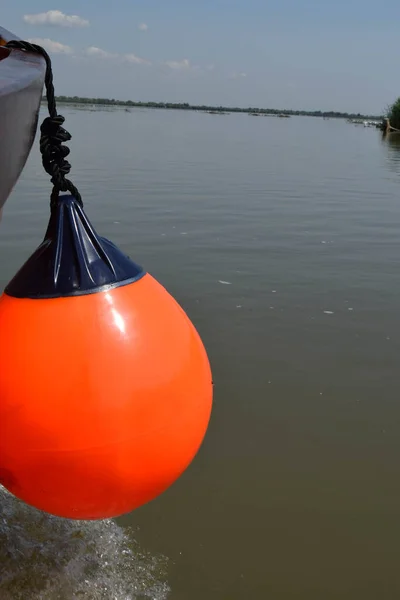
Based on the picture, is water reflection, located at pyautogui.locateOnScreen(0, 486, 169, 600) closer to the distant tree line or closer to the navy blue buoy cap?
the navy blue buoy cap

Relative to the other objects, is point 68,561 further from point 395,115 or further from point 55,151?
point 395,115

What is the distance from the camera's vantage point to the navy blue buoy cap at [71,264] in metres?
2.13

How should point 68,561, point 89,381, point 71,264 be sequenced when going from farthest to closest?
point 68,561, point 71,264, point 89,381

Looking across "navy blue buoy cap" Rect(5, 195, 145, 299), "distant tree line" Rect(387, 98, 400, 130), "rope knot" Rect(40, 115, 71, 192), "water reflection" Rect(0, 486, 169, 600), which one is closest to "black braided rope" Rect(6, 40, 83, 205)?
"rope knot" Rect(40, 115, 71, 192)

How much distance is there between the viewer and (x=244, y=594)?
3.13m

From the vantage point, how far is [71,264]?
2.17m

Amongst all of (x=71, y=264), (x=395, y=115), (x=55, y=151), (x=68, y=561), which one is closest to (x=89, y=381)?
(x=71, y=264)

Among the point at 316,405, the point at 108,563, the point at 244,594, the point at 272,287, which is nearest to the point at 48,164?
the point at 108,563

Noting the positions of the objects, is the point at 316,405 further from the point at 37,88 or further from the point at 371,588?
the point at 37,88

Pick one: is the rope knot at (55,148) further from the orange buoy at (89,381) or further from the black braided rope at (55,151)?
the orange buoy at (89,381)

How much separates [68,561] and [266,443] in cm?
161

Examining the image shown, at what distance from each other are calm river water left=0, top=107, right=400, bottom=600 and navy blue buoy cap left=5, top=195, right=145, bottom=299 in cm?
155

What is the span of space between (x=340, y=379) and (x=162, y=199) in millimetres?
8734

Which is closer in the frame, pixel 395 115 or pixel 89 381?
pixel 89 381
